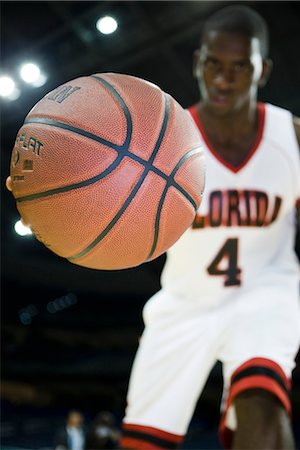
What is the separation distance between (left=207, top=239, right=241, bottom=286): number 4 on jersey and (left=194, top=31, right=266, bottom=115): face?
55 centimetres

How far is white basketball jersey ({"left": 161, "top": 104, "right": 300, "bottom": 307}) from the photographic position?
229 centimetres

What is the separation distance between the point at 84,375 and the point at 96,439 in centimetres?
818

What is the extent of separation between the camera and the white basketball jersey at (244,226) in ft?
7.51

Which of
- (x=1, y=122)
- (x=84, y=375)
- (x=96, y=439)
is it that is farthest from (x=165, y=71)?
(x=84, y=375)

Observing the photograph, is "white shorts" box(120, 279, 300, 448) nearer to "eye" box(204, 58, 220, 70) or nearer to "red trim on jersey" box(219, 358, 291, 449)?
"red trim on jersey" box(219, 358, 291, 449)

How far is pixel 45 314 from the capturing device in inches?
676

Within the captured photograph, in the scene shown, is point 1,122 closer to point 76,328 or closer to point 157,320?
point 157,320

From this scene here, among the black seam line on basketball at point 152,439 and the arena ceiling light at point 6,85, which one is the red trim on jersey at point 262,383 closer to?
the black seam line on basketball at point 152,439

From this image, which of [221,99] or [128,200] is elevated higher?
[221,99]

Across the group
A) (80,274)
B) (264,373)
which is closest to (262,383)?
(264,373)

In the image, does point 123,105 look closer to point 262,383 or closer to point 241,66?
point 241,66

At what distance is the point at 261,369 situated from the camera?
1.93 metres

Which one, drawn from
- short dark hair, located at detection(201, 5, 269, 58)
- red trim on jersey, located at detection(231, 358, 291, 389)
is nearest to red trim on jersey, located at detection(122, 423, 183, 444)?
red trim on jersey, located at detection(231, 358, 291, 389)

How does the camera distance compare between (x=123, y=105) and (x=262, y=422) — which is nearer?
(x=123, y=105)
